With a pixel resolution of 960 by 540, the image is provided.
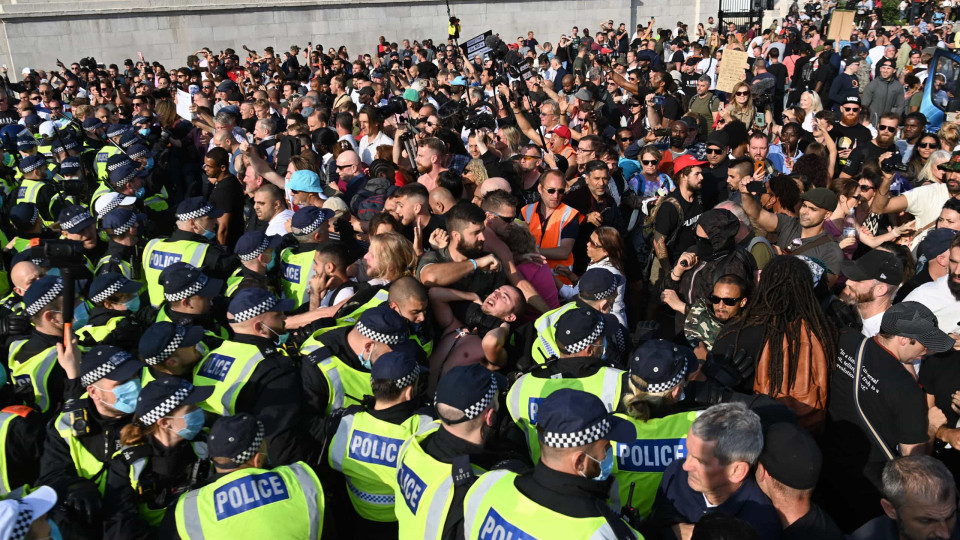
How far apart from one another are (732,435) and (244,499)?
6.47ft

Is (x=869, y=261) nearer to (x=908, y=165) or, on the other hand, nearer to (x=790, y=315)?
(x=790, y=315)

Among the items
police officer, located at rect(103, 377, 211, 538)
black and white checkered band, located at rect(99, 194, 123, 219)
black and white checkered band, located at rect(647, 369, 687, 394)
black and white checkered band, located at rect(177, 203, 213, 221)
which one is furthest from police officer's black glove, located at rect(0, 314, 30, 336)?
black and white checkered band, located at rect(647, 369, 687, 394)

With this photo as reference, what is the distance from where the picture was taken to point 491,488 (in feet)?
8.75

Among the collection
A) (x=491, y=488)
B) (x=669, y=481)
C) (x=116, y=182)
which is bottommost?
(x=669, y=481)

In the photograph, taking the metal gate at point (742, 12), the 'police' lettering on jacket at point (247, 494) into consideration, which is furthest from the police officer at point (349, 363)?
the metal gate at point (742, 12)

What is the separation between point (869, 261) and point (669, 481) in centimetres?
217

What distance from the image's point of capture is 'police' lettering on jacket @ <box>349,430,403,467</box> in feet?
10.9

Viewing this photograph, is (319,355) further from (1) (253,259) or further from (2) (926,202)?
(2) (926,202)

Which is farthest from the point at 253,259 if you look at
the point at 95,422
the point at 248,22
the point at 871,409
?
the point at 248,22

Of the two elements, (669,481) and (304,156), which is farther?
(304,156)

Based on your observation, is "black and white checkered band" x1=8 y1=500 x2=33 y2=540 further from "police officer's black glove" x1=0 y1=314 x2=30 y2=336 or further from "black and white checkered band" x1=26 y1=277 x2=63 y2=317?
"police officer's black glove" x1=0 y1=314 x2=30 y2=336

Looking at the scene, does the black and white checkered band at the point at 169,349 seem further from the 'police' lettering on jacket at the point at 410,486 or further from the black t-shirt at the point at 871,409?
the black t-shirt at the point at 871,409

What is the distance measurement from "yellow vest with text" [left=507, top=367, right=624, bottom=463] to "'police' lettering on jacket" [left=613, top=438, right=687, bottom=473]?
28 centimetres

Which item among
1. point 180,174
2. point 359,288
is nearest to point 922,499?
point 359,288
